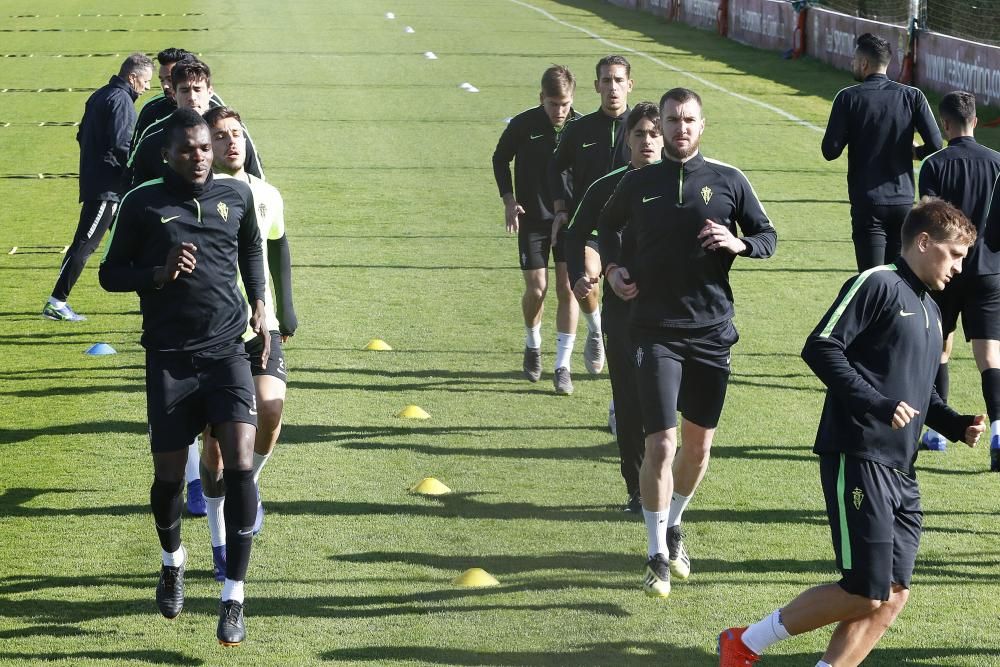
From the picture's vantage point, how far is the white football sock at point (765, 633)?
20.2 feet

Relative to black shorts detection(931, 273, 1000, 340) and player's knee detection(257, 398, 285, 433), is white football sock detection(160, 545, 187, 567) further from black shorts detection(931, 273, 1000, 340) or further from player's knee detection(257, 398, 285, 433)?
black shorts detection(931, 273, 1000, 340)

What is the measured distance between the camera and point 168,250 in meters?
6.95

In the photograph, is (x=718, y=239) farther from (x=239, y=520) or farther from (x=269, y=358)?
(x=239, y=520)

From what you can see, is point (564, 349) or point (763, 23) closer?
point (564, 349)

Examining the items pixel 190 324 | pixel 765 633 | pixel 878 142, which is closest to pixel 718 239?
pixel 765 633

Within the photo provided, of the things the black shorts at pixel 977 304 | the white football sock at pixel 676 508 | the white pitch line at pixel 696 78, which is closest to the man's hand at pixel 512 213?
the black shorts at pixel 977 304

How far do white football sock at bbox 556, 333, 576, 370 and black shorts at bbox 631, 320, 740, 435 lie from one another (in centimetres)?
369

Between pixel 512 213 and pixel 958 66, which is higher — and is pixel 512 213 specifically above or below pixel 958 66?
above

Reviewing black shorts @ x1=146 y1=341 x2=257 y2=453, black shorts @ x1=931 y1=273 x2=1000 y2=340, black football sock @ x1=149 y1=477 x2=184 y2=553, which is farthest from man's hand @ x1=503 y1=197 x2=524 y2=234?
black football sock @ x1=149 y1=477 x2=184 y2=553

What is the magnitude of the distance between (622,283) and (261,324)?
1848 mm

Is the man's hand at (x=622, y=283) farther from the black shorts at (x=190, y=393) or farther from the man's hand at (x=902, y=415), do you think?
the man's hand at (x=902, y=415)

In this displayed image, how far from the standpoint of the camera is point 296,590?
25.0 ft

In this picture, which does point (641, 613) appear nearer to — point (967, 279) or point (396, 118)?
point (967, 279)

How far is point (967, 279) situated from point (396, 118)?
18682 millimetres
